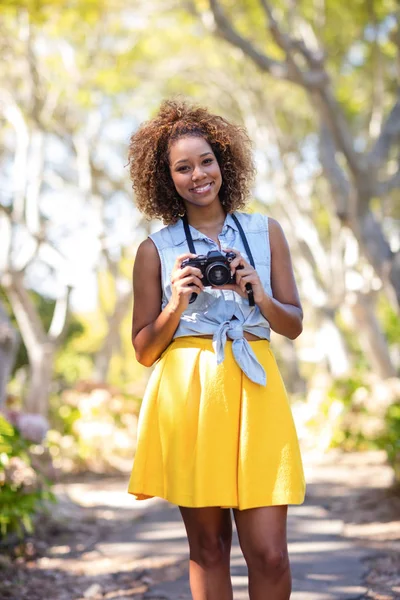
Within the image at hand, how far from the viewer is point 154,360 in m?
2.96

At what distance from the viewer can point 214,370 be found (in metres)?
2.76

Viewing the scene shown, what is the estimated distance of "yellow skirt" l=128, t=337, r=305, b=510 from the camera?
2.66 meters

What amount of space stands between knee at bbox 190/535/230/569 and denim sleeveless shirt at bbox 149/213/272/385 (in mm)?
545

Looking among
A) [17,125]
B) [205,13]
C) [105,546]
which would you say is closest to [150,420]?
[105,546]

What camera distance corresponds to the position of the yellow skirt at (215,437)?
2660mm

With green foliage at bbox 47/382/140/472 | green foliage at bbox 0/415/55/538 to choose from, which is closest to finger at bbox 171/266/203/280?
green foliage at bbox 0/415/55/538

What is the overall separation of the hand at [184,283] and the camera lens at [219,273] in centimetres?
3

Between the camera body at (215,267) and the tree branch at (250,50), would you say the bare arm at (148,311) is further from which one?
the tree branch at (250,50)

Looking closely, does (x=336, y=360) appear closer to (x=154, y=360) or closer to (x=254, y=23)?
(x=254, y=23)

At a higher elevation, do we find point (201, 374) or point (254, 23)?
point (254, 23)

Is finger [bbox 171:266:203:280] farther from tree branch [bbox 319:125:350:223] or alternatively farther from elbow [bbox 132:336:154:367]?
tree branch [bbox 319:125:350:223]

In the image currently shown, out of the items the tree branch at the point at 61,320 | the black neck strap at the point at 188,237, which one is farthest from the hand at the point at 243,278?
the tree branch at the point at 61,320

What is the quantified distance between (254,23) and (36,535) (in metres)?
8.57

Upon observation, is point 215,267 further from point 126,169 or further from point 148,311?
point 126,169
